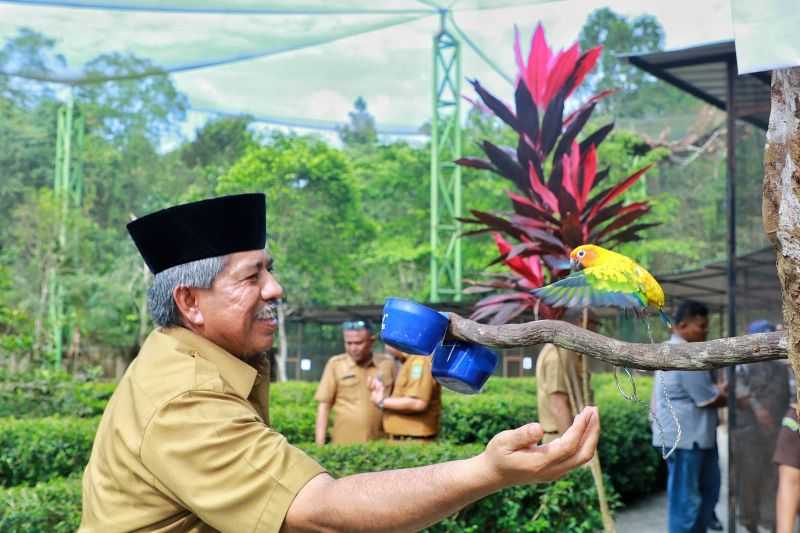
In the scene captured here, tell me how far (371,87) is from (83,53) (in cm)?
2556

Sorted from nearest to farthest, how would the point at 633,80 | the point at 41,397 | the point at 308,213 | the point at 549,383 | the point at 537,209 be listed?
the point at 537,209 → the point at 549,383 → the point at 41,397 → the point at 308,213 → the point at 633,80

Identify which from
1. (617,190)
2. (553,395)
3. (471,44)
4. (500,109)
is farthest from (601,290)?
(471,44)

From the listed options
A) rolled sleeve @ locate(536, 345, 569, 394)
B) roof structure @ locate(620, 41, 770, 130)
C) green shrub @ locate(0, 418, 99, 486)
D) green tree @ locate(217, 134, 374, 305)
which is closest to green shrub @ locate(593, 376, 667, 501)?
rolled sleeve @ locate(536, 345, 569, 394)

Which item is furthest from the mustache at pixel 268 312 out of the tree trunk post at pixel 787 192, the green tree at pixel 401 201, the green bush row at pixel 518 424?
the green tree at pixel 401 201

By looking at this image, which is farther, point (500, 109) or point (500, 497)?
point (500, 497)

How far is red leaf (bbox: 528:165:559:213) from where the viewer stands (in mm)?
3352

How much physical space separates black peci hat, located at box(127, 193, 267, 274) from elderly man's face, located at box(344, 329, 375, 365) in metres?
4.78

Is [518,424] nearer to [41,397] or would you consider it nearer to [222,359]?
[41,397]

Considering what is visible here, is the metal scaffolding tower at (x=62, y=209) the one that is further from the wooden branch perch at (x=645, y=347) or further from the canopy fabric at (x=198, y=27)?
the wooden branch perch at (x=645, y=347)

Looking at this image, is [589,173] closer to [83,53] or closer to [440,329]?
[440,329]

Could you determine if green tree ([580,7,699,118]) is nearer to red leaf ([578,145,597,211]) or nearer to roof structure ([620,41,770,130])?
roof structure ([620,41,770,130])

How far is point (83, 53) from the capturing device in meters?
14.6

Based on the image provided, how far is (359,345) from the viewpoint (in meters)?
6.77

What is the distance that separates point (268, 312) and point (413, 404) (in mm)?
4301
